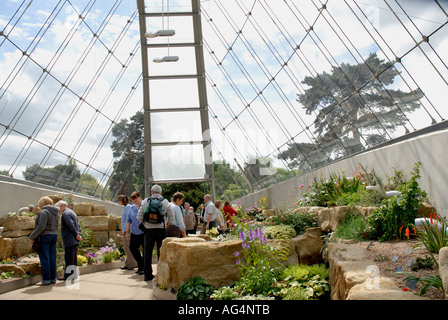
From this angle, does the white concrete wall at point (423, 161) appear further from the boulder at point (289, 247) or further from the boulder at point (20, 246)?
the boulder at point (20, 246)

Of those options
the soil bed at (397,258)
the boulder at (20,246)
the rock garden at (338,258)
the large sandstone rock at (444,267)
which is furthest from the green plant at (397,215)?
the boulder at (20,246)

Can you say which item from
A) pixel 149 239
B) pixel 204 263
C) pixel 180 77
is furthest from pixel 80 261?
pixel 180 77

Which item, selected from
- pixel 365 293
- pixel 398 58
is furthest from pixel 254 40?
pixel 365 293

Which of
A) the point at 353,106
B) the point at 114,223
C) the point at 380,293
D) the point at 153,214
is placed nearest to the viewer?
the point at 380,293

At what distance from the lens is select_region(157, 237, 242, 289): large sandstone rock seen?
5.44 meters

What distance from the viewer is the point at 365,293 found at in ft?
10.2

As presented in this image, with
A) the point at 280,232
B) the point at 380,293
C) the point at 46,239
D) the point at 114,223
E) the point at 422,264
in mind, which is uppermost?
the point at 114,223

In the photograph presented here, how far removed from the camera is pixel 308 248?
6188 millimetres

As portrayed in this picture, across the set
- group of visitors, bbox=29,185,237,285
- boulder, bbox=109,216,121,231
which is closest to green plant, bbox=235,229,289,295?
group of visitors, bbox=29,185,237,285

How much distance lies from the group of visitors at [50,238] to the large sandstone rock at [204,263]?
232cm

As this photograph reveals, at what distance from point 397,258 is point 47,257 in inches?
201

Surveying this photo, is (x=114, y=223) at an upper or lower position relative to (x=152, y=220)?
upper

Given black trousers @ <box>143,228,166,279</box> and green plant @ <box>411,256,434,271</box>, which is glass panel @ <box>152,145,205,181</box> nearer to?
black trousers @ <box>143,228,166,279</box>

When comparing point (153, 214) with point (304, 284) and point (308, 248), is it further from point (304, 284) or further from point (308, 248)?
point (304, 284)
